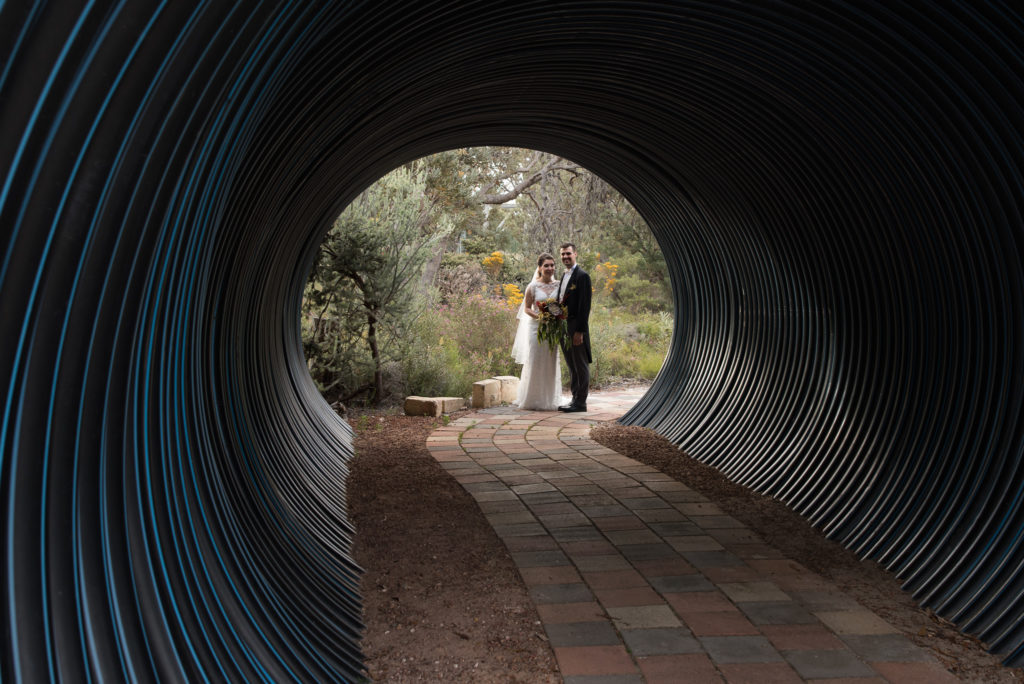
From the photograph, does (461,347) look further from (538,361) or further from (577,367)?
(577,367)

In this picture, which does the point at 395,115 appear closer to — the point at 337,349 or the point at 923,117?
the point at 923,117

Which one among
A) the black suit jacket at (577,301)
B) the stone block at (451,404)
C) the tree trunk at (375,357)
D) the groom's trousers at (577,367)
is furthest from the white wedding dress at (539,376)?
the tree trunk at (375,357)

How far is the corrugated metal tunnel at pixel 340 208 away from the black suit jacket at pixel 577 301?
162 cm

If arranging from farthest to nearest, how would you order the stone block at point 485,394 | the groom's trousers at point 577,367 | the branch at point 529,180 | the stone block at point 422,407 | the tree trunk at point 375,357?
the branch at point 529,180
the stone block at point 485,394
the groom's trousers at point 577,367
the tree trunk at point 375,357
the stone block at point 422,407

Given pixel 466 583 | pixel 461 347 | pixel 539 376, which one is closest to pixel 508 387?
pixel 539 376

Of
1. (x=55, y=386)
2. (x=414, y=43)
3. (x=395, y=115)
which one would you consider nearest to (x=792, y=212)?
(x=395, y=115)

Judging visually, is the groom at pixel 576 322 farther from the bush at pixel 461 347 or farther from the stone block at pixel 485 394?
the bush at pixel 461 347

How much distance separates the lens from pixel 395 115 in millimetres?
5242

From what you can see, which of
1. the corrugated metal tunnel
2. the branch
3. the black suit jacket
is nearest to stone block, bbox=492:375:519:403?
the black suit jacket

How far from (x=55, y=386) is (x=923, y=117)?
12.9ft

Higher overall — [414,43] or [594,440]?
[414,43]

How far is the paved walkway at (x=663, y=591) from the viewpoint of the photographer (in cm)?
327

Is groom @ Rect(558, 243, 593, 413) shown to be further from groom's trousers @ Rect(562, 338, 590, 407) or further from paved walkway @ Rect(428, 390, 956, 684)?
paved walkway @ Rect(428, 390, 956, 684)

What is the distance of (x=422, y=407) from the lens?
375 inches
